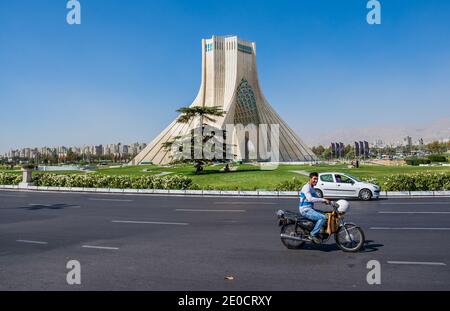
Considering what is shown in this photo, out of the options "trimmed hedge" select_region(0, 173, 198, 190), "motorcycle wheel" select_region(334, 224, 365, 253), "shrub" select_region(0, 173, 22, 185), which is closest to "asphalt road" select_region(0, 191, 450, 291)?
"motorcycle wheel" select_region(334, 224, 365, 253)

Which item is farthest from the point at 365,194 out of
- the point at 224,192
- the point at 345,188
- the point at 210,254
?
the point at 210,254

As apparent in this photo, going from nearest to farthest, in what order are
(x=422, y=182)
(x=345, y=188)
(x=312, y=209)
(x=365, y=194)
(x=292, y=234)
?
(x=312, y=209) → (x=292, y=234) → (x=365, y=194) → (x=345, y=188) → (x=422, y=182)

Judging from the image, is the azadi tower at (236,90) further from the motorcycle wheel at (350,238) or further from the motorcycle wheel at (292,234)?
the motorcycle wheel at (350,238)

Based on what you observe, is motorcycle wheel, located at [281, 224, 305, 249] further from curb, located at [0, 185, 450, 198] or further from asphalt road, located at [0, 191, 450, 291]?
curb, located at [0, 185, 450, 198]

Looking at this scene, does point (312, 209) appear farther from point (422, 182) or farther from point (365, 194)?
point (422, 182)

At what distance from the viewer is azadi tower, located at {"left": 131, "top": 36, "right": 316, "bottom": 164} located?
7062 centimetres

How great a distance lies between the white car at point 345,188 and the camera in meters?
19.5

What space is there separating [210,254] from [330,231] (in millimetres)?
2546

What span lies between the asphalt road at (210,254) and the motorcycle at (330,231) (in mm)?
227

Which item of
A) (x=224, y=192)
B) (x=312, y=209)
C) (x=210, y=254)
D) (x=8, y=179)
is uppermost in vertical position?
(x=312, y=209)

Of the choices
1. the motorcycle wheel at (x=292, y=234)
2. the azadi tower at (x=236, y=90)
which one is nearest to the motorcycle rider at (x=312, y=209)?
the motorcycle wheel at (x=292, y=234)

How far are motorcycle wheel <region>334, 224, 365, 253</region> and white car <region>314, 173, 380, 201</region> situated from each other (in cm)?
1178

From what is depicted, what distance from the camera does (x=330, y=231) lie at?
8406mm

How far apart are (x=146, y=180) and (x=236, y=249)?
1947cm
